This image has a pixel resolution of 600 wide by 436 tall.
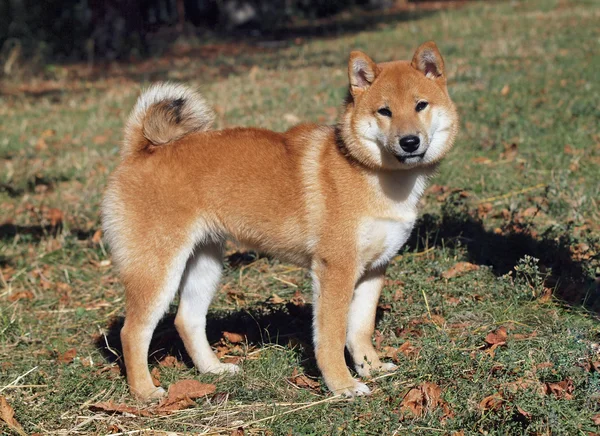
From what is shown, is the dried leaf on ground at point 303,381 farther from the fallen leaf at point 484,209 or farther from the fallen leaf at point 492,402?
the fallen leaf at point 484,209

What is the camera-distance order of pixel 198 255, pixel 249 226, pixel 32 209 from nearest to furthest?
1. pixel 249 226
2. pixel 198 255
3. pixel 32 209

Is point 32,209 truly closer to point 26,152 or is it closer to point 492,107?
point 26,152

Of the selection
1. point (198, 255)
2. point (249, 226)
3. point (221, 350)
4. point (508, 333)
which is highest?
point (249, 226)

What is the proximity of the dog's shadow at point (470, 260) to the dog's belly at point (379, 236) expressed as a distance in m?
0.91

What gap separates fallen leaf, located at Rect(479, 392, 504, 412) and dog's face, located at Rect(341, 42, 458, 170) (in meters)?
1.29

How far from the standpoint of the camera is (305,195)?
4.27 metres

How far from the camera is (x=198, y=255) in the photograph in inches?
191

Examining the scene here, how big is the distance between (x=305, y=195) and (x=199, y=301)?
45.5 inches

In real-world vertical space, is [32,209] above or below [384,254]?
below

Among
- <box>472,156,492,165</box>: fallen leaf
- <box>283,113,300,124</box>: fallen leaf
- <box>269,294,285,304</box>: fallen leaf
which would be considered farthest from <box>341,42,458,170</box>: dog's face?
<box>283,113,300,124</box>: fallen leaf

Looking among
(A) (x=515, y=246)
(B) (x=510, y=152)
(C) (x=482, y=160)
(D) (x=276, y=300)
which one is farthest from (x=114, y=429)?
(B) (x=510, y=152)

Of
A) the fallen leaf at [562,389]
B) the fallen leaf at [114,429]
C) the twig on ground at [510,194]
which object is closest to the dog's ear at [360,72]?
the fallen leaf at [562,389]

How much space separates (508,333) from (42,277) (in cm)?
385

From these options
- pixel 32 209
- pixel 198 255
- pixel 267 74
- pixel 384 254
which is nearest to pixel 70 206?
pixel 32 209
